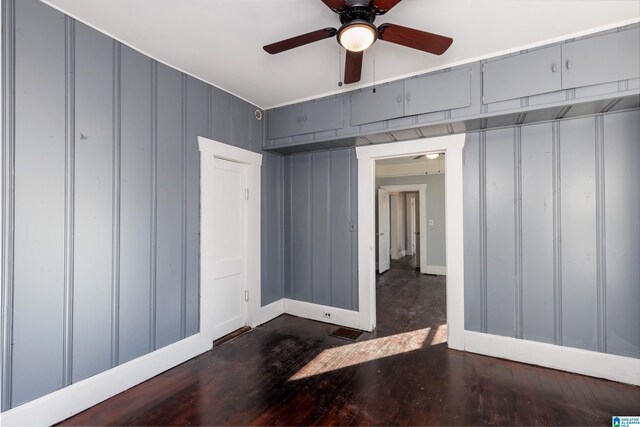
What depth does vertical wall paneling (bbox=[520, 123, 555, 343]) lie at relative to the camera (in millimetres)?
2617

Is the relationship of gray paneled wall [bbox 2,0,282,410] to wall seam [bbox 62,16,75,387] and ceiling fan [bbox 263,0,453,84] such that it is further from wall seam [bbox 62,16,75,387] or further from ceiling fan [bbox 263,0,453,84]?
ceiling fan [bbox 263,0,453,84]

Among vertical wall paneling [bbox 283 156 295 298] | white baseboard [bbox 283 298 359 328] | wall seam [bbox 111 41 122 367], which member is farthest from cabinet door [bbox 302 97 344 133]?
white baseboard [bbox 283 298 359 328]

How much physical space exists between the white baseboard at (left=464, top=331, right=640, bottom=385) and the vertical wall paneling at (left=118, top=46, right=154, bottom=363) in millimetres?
3012

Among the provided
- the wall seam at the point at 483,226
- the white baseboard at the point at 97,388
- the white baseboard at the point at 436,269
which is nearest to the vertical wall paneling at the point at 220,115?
the white baseboard at the point at 97,388

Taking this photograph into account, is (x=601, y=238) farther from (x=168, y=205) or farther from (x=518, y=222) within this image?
(x=168, y=205)

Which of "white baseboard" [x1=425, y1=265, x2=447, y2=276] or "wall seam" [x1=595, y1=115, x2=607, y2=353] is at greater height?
"wall seam" [x1=595, y1=115, x2=607, y2=353]

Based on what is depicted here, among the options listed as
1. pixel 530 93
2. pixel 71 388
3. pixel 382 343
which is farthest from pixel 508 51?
pixel 71 388

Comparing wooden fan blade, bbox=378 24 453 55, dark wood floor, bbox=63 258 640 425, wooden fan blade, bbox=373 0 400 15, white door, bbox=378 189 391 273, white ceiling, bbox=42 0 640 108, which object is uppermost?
white ceiling, bbox=42 0 640 108

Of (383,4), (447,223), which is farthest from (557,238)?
(383,4)

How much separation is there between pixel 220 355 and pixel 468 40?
11.6 ft

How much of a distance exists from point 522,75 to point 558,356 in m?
2.41

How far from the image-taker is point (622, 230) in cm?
238

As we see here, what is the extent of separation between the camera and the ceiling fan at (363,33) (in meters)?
1.66

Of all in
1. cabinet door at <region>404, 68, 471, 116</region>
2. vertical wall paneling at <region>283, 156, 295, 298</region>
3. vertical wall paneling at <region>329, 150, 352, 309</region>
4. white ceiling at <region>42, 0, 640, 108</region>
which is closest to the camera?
white ceiling at <region>42, 0, 640, 108</region>
